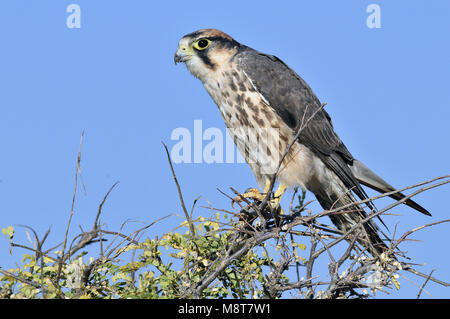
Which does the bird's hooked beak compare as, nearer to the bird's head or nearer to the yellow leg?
the bird's head

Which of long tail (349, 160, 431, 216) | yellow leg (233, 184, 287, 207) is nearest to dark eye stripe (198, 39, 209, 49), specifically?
yellow leg (233, 184, 287, 207)

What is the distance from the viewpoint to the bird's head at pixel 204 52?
4449 mm

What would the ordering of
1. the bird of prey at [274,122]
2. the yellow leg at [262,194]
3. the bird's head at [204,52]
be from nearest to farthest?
the yellow leg at [262,194] → the bird of prey at [274,122] → the bird's head at [204,52]

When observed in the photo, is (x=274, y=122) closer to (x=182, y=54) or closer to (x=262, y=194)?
(x=262, y=194)

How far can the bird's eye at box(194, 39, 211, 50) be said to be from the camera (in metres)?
4.51

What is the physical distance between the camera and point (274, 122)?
424 centimetres

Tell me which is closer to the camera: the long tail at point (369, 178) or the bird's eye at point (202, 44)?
the long tail at point (369, 178)

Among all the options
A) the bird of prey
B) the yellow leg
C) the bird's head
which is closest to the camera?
the yellow leg

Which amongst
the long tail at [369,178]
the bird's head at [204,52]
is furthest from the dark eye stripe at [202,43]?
the long tail at [369,178]

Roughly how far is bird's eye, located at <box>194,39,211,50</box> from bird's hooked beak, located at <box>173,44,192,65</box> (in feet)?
0.24

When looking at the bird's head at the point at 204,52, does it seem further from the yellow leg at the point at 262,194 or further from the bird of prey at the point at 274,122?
the yellow leg at the point at 262,194
